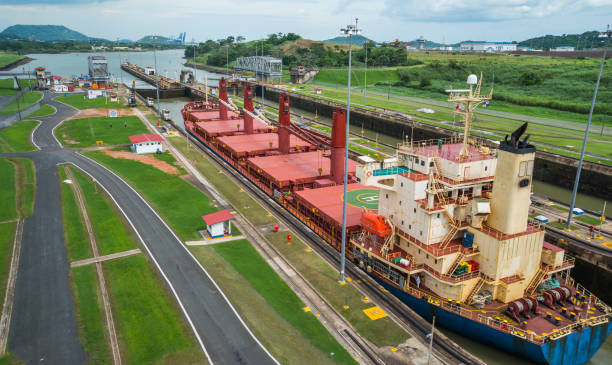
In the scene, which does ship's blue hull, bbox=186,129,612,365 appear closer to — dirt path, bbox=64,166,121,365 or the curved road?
the curved road

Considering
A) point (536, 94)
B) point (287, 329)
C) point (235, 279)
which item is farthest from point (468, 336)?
point (536, 94)

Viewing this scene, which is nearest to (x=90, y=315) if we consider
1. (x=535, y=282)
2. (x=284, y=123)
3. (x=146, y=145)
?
(x=535, y=282)

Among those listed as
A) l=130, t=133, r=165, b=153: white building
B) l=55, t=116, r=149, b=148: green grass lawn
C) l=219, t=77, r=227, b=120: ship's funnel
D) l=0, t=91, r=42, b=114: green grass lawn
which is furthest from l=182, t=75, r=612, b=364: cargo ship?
l=0, t=91, r=42, b=114: green grass lawn

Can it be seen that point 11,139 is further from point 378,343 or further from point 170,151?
point 378,343

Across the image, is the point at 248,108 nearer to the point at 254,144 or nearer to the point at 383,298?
the point at 254,144

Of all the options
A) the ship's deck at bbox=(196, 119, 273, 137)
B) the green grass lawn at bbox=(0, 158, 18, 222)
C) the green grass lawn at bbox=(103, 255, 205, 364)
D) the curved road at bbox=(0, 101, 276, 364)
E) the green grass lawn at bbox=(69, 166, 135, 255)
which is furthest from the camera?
the ship's deck at bbox=(196, 119, 273, 137)

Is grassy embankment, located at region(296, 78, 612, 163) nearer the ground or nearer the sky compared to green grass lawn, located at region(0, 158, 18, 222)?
nearer the sky
